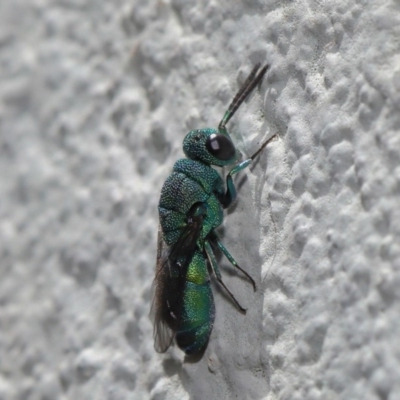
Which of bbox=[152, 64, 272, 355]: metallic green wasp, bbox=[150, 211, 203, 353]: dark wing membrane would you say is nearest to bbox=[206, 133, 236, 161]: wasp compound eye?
bbox=[152, 64, 272, 355]: metallic green wasp

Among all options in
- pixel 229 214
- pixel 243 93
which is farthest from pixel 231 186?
pixel 243 93

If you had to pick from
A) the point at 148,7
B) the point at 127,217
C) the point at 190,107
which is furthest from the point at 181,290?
the point at 148,7

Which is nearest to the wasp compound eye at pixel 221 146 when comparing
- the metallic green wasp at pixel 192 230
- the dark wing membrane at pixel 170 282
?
the metallic green wasp at pixel 192 230

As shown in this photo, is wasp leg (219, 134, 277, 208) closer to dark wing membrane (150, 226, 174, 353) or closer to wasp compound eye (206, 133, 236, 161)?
wasp compound eye (206, 133, 236, 161)

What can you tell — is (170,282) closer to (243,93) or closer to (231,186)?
(231,186)

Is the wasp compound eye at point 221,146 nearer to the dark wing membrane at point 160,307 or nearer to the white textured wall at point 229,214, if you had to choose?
the white textured wall at point 229,214

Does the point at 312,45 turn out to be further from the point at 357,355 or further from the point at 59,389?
the point at 59,389
